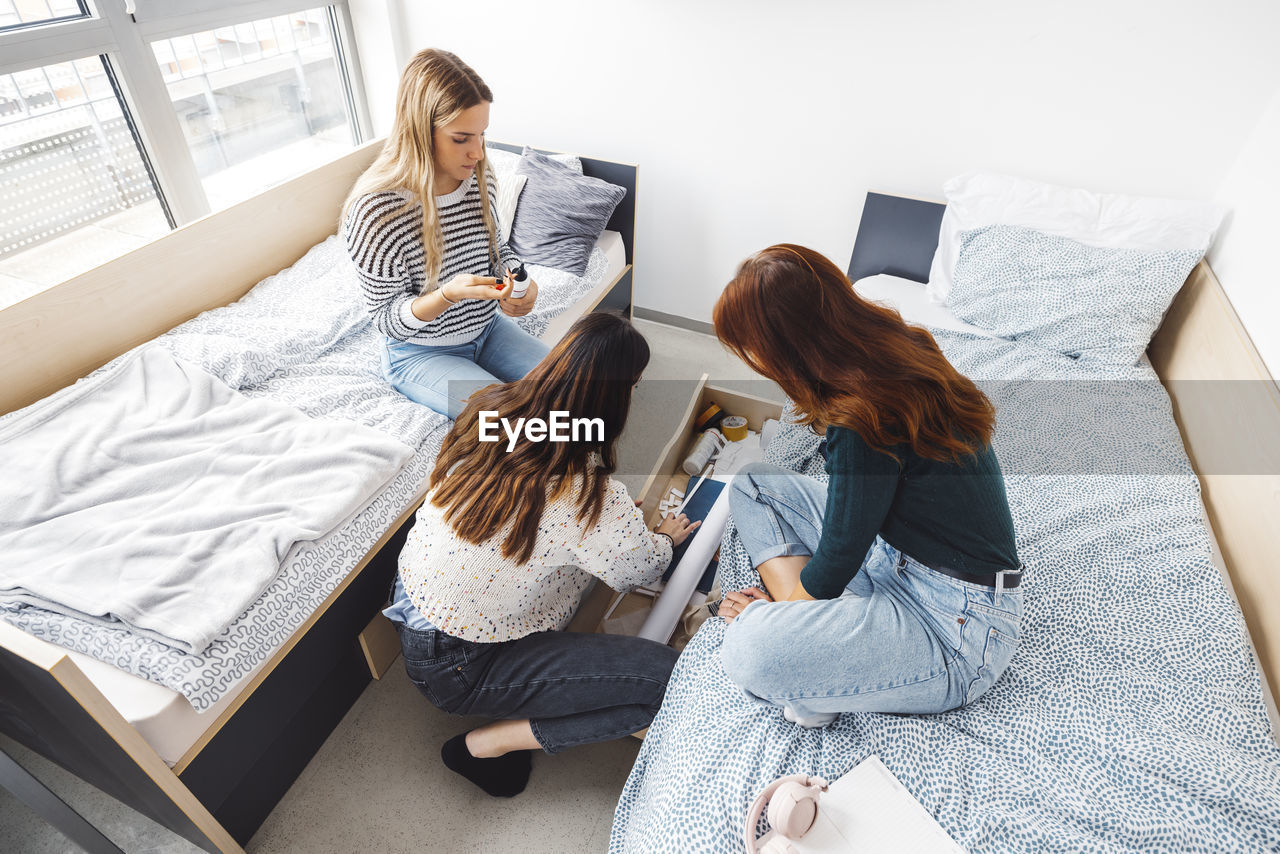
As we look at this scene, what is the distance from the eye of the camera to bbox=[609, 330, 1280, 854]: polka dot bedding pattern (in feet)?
3.00

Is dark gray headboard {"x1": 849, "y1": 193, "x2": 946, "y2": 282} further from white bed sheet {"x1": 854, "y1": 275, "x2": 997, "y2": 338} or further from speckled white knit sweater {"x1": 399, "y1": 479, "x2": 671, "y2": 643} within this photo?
speckled white knit sweater {"x1": 399, "y1": 479, "x2": 671, "y2": 643}

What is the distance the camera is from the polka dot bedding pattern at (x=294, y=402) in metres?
1.09

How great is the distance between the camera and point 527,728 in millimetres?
1284

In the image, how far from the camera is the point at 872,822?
3.01 ft

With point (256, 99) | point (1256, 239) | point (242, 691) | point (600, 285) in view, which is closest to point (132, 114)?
point (256, 99)

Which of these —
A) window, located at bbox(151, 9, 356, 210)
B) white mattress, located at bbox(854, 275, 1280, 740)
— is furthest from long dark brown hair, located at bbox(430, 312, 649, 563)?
window, located at bbox(151, 9, 356, 210)

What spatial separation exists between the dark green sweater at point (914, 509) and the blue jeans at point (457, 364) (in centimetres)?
97

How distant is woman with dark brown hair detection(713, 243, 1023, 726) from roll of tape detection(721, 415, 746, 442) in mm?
809

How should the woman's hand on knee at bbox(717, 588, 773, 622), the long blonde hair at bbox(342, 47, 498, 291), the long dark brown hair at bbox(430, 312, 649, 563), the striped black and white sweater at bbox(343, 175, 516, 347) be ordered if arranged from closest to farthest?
the long dark brown hair at bbox(430, 312, 649, 563), the woman's hand on knee at bbox(717, 588, 773, 622), the long blonde hair at bbox(342, 47, 498, 291), the striped black and white sweater at bbox(343, 175, 516, 347)

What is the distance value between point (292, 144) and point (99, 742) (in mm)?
2483

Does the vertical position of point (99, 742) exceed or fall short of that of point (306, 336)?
it falls short

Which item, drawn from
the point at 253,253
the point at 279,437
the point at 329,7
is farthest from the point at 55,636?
the point at 329,7

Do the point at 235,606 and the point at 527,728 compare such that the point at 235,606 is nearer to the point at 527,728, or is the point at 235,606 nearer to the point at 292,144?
the point at 527,728

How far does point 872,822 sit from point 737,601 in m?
0.41
